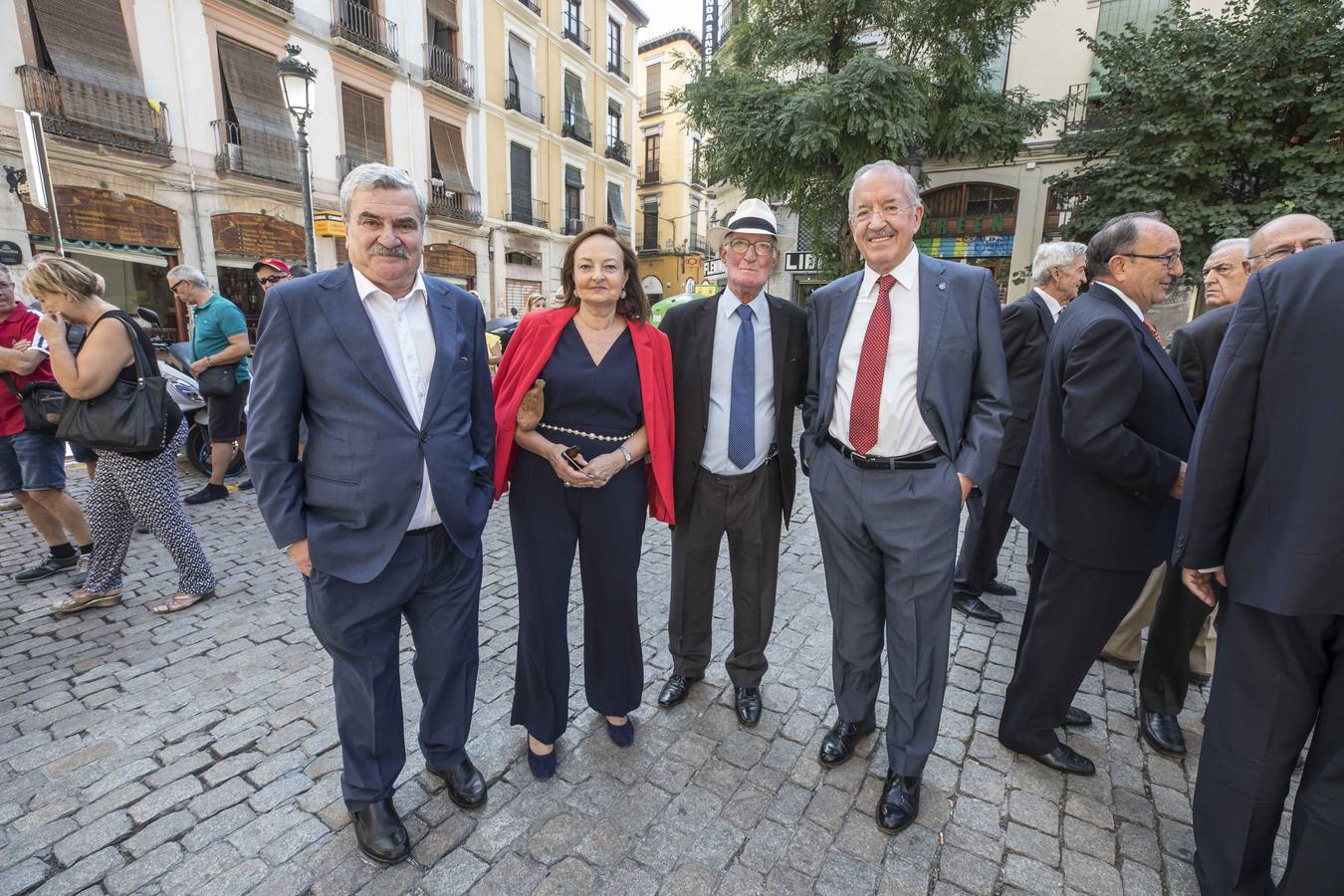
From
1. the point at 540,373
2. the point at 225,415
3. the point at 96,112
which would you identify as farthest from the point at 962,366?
the point at 96,112

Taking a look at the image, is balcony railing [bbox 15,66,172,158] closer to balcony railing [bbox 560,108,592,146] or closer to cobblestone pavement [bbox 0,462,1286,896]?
cobblestone pavement [bbox 0,462,1286,896]

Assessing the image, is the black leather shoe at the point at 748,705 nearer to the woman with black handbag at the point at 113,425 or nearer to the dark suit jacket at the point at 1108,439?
the dark suit jacket at the point at 1108,439

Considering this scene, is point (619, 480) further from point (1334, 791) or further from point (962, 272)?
point (1334, 791)

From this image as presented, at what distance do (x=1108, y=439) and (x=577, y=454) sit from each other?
1.94m

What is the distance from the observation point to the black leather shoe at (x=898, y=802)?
7.54 feet

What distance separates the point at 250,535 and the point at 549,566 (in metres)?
4.03

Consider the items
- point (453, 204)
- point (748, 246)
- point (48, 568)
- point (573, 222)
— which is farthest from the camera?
point (573, 222)

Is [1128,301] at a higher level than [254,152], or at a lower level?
lower

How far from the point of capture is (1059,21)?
43.7ft

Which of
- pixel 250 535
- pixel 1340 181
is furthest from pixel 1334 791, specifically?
pixel 1340 181

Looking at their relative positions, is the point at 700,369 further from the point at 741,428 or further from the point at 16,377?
the point at 16,377

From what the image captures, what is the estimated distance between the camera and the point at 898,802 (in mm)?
2348

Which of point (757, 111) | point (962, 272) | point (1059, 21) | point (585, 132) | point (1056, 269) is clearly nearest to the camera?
point (962, 272)

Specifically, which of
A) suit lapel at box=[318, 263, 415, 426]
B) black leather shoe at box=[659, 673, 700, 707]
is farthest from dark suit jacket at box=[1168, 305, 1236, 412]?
suit lapel at box=[318, 263, 415, 426]
